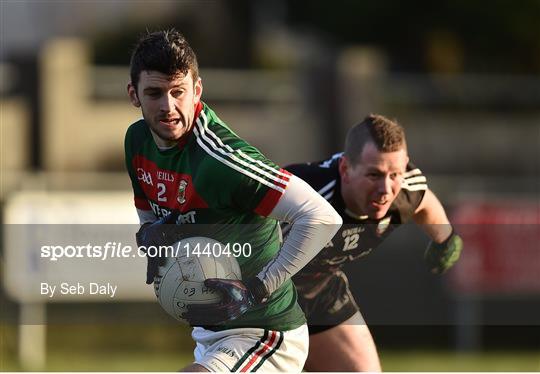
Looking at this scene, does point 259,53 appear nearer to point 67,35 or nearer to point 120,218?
point 67,35

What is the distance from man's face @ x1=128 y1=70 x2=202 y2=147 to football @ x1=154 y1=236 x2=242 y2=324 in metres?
0.48

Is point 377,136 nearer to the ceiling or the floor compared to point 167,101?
nearer to the floor

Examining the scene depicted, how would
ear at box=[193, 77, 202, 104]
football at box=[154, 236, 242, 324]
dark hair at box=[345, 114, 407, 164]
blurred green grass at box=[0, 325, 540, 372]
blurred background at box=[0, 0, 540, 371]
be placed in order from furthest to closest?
blurred background at box=[0, 0, 540, 371] → blurred green grass at box=[0, 325, 540, 372] → dark hair at box=[345, 114, 407, 164] → football at box=[154, 236, 242, 324] → ear at box=[193, 77, 202, 104]

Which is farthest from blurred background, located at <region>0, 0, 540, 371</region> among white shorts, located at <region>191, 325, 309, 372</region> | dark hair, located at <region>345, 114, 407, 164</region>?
white shorts, located at <region>191, 325, 309, 372</region>

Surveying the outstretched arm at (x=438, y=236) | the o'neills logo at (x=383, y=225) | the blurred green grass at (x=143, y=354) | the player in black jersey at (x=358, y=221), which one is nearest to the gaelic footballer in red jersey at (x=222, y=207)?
the player in black jersey at (x=358, y=221)

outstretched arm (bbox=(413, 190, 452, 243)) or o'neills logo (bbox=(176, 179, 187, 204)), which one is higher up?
o'neills logo (bbox=(176, 179, 187, 204))

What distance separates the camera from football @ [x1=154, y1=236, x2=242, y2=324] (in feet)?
16.5

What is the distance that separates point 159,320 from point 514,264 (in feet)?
12.9

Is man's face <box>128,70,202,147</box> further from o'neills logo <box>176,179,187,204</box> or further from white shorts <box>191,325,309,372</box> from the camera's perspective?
white shorts <box>191,325,309,372</box>

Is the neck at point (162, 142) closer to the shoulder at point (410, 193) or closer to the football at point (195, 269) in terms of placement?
the football at point (195, 269)

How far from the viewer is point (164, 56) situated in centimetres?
479

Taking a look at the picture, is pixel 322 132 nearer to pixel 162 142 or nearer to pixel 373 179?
pixel 373 179

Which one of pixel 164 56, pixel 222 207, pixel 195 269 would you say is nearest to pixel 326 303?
pixel 195 269

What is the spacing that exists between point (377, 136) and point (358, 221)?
0.57m
